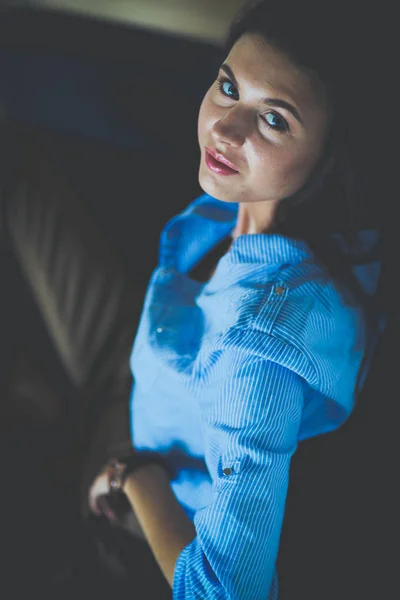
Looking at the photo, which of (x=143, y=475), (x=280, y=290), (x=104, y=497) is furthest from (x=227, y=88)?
(x=104, y=497)

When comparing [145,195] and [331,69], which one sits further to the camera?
[145,195]

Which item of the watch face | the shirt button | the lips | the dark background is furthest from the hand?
the lips

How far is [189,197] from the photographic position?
4.79ft

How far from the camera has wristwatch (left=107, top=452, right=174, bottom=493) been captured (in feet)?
3.06

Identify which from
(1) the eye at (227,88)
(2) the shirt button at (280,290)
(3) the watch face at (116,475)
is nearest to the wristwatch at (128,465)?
(3) the watch face at (116,475)

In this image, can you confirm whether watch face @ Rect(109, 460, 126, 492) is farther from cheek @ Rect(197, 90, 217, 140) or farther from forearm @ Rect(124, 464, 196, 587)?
cheek @ Rect(197, 90, 217, 140)

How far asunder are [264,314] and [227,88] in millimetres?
309

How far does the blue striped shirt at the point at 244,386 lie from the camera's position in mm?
624

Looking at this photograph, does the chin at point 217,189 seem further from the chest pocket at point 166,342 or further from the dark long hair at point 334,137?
the chest pocket at point 166,342

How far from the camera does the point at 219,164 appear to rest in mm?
672

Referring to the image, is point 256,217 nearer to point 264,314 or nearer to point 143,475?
point 264,314

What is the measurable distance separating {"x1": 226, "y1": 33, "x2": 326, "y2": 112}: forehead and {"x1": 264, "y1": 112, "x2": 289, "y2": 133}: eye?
0.03 meters

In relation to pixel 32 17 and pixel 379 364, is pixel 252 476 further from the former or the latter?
pixel 32 17

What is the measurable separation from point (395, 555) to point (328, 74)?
0.72m
